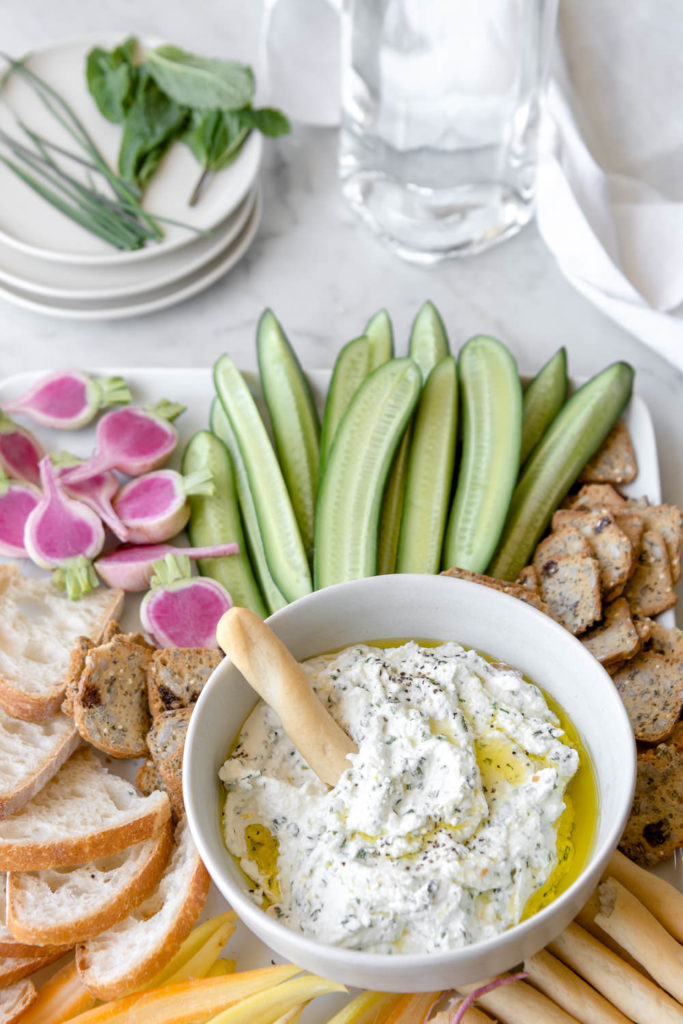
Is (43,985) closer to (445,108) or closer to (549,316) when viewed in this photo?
(549,316)

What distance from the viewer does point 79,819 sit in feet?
7.03

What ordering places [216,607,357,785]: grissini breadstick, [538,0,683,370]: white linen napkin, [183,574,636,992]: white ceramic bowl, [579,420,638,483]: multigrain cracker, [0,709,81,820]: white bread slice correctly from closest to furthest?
[183,574,636,992]: white ceramic bowl, [216,607,357,785]: grissini breadstick, [0,709,81,820]: white bread slice, [579,420,638,483]: multigrain cracker, [538,0,683,370]: white linen napkin

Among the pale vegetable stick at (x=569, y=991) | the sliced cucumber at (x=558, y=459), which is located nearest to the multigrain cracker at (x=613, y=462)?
the sliced cucumber at (x=558, y=459)

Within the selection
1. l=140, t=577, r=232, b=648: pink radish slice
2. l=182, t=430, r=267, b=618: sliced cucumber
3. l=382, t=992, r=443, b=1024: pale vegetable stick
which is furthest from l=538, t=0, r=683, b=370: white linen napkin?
l=382, t=992, r=443, b=1024: pale vegetable stick

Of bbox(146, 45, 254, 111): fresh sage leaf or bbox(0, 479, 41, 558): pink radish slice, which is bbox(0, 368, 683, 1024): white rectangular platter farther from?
bbox(146, 45, 254, 111): fresh sage leaf

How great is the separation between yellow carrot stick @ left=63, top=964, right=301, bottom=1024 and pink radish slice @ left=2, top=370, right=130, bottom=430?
144 cm

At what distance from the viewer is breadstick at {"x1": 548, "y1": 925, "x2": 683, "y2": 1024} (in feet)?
6.25

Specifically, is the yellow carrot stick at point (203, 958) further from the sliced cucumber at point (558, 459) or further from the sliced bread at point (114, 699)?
the sliced cucumber at point (558, 459)

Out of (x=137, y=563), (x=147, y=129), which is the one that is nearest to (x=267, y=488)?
(x=137, y=563)

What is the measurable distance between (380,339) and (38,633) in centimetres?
115

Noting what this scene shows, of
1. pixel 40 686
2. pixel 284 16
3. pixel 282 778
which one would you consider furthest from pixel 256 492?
pixel 284 16

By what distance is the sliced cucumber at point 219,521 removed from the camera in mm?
2484

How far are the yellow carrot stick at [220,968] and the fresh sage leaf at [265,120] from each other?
93.8 inches

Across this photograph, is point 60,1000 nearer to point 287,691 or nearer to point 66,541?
point 287,691
